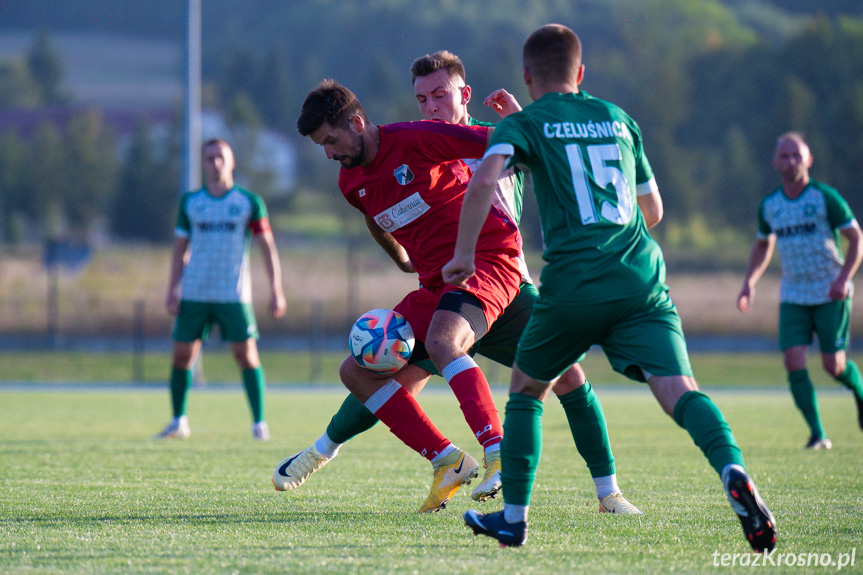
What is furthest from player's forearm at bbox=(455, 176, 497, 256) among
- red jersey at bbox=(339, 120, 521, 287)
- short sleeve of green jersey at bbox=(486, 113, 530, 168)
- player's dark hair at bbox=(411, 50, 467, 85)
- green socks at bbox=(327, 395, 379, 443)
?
player's dark hair at bbox=(411, 50, 467, 85)

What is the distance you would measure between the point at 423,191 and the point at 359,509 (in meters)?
1.48

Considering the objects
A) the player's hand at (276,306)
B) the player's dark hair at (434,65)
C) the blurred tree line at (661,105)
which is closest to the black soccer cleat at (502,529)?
the player's dark hair at (434,65)

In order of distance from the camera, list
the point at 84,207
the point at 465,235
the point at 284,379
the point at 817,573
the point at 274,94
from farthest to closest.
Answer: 1. the point at 274,94
2. the point at 84,207
3. the point at 284,379
4. the point at 465,235
5. the point at 817,573

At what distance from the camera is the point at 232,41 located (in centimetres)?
11375

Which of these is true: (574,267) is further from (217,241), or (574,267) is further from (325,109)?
(217,241)

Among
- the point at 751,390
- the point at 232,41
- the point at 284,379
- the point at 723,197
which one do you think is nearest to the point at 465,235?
the point at 751,390

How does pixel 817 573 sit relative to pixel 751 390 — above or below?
above

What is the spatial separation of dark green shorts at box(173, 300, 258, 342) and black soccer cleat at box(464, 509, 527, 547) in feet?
16.8

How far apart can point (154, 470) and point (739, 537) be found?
3595 millimetres

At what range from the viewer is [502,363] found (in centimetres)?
502

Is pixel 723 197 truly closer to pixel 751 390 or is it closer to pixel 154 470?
pixel 751 390

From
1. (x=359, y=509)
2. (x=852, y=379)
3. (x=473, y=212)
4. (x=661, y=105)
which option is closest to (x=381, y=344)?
(x=359, y=509)

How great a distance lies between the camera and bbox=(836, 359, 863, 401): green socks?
26.6 ft

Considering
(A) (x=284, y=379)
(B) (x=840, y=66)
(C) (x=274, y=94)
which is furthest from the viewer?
(C) (x=274, y=94)
